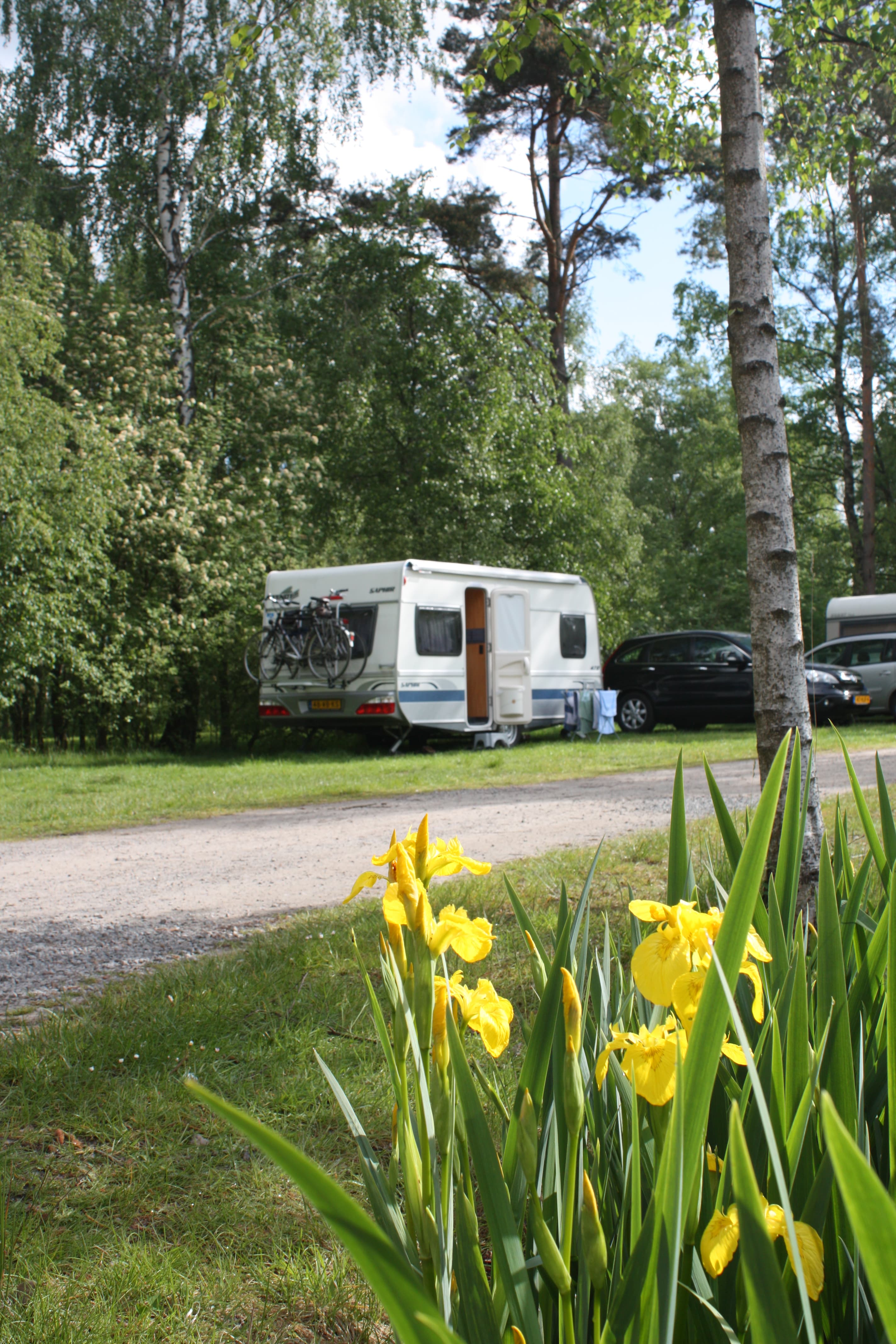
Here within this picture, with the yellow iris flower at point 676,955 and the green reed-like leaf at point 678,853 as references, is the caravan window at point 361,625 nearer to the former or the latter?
the green reed-like leaf at point 678,853

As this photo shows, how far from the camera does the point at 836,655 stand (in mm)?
18938

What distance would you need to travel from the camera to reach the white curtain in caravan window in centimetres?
1518

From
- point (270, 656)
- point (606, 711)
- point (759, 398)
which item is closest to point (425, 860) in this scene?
point (759, 398)

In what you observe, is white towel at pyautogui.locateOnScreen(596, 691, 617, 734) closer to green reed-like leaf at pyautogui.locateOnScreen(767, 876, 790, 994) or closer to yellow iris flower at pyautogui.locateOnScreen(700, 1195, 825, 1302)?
green reed-like leaf at pyautogui.locateOnScreen(767, 876, 790, 994)

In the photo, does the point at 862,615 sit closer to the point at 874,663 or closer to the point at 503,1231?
the point at 874,663

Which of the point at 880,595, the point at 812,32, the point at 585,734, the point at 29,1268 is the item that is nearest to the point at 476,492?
the point at 585,734

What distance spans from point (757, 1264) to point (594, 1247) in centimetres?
29

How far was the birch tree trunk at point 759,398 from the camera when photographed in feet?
10.8

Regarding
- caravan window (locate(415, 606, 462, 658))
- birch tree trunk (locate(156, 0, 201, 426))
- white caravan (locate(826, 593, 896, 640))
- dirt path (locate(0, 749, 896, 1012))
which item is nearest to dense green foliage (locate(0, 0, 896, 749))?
birch tree trunk (locate(156, 0, 201, 426))

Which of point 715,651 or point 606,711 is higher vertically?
point 715,651

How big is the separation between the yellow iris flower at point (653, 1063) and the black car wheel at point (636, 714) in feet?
54.5

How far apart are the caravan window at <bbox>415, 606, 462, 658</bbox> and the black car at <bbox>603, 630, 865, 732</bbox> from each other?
4.03 m

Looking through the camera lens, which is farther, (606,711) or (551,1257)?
(606,711)

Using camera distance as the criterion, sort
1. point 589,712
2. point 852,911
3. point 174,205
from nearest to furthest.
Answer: point 852,911 → point 589,712 → point 174,205
